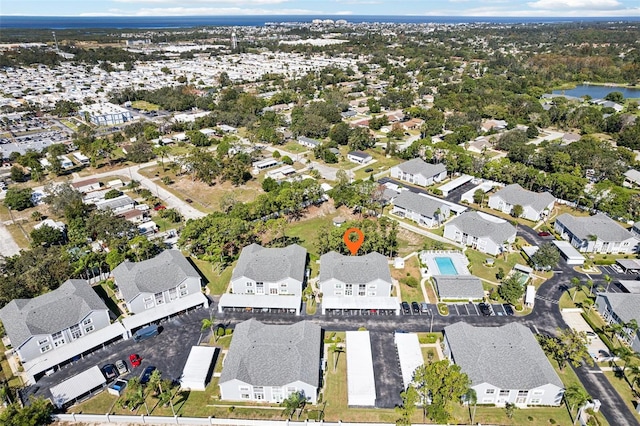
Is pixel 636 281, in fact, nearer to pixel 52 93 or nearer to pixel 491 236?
pixel 491 236

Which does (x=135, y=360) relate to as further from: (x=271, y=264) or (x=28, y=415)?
(x=271, y=264)

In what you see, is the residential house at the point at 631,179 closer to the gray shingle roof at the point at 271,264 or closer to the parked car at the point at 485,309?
the parked car at the point at 485,309

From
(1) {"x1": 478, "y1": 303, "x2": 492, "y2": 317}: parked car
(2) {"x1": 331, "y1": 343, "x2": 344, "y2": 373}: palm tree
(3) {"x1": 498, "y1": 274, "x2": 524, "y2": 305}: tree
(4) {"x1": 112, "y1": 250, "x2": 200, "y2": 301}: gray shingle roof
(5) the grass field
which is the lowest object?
(1) {"x1": 478, "y1": 303, "x2": 492, "y2": 317}: parked car

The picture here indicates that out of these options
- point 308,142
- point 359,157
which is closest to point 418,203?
point 359,157

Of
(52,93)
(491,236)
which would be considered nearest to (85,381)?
(491,236)

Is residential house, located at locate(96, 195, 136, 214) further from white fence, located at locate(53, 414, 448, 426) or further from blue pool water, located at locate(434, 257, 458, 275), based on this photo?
blue pool water, located at locate(434, 257, 458, 275)

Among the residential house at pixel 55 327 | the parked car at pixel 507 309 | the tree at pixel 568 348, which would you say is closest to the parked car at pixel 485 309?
the parked car at pixel 507 309

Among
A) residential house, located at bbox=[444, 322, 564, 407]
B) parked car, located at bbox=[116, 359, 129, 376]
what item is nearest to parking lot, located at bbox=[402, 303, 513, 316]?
residential house, located at bbox=[444, 322, 564, 407]
